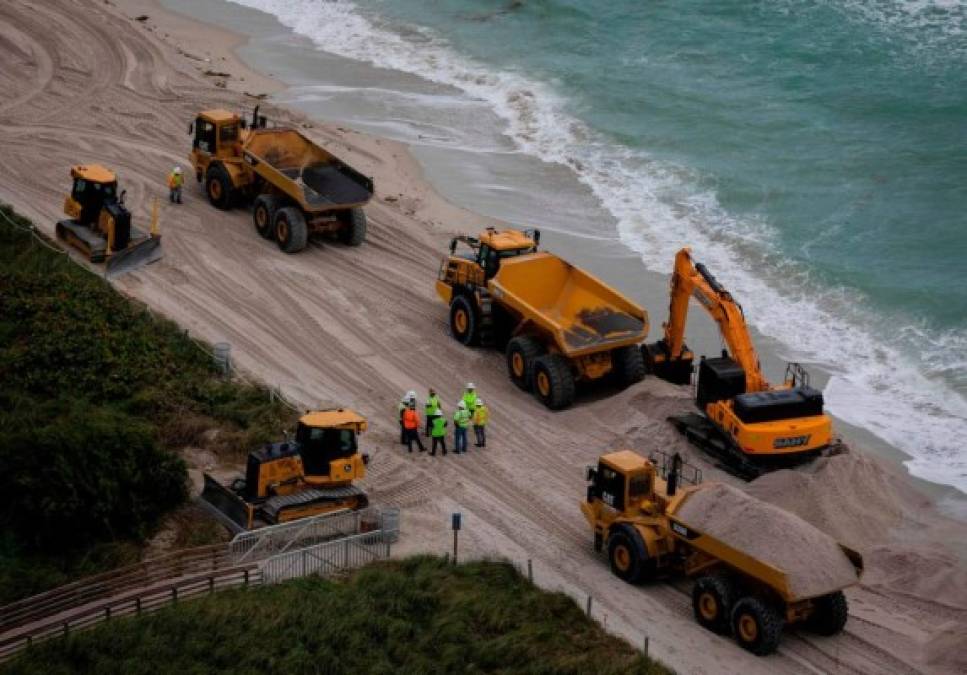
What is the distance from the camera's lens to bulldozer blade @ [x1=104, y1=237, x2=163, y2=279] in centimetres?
3020

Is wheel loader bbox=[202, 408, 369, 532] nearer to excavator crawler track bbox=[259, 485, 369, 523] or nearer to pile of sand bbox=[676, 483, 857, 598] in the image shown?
excavator crawler track bbox=[259, 485, 369, 523]

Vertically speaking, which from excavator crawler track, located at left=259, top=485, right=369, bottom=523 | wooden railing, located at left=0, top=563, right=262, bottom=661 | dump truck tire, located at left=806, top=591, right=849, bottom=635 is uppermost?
dump truck tire, located at left=806, top=591, right=849, bottom=635

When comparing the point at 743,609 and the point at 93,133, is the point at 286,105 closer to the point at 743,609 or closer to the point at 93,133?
the point at 93,133

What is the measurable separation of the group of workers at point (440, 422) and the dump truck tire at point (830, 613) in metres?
6.91

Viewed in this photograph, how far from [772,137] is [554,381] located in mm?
20043

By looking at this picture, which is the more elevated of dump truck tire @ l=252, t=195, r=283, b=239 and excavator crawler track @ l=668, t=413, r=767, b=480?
dump truck tire @ l=252, t=195, r=283, b=239

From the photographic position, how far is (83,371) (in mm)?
25469

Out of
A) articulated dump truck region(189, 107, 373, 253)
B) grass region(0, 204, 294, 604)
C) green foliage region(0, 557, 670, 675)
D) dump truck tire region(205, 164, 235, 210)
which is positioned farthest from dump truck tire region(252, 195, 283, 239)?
green foliage region(0, 557, 670, 675)

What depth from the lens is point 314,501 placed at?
2162 cm

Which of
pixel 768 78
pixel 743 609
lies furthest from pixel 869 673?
pixel 768 78

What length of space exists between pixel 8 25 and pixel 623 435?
27.5 m

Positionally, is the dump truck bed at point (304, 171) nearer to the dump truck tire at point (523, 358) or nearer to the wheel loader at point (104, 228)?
the wheel loader at point (104, 228)

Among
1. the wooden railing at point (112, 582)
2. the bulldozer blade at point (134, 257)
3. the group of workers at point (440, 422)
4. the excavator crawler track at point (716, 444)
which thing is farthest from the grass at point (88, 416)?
the excavator crawler track at point (716, 444)

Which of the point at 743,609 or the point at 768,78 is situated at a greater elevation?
the point at 768,78
